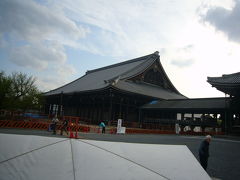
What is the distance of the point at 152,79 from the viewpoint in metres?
35.3

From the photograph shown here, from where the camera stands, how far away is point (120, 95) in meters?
27.1

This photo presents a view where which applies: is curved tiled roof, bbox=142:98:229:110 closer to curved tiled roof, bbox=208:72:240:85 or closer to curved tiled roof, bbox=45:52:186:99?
curved tiled roof, bbox=45:52:186:99

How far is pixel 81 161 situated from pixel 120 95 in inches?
945

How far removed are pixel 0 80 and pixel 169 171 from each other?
26.2 metres

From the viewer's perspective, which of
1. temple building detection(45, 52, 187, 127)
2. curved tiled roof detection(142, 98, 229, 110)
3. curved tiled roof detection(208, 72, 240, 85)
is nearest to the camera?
curved tiled roof detection(208, 72, 240, 85)

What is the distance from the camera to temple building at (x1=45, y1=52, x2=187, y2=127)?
26.5 metres

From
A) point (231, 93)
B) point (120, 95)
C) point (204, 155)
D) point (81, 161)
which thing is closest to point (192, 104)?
point (231, 93)

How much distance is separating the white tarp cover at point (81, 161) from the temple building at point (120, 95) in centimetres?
2021

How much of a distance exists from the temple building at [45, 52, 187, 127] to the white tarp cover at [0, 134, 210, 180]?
20.2 m

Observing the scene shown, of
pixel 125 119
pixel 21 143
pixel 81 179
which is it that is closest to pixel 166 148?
pixel 81 179

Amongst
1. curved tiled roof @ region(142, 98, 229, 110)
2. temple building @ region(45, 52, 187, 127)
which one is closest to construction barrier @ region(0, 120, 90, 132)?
temple building @ region(45, 52, 187, 127)

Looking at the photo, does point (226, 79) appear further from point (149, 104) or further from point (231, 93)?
point (149, 104)

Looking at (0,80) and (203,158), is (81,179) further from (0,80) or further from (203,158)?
(0,80)

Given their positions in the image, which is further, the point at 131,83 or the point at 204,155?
the point at 131,83
